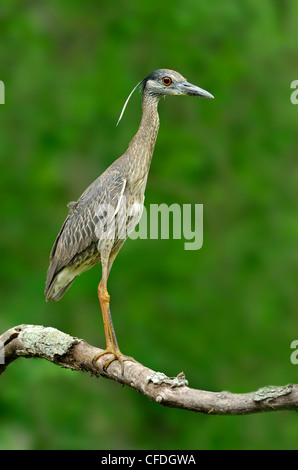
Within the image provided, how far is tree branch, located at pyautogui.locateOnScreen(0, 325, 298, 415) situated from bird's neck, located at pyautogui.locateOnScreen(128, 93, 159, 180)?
45.3 inches

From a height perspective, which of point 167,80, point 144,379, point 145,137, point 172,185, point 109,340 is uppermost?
point 172,185

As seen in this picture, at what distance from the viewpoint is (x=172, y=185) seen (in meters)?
8.20

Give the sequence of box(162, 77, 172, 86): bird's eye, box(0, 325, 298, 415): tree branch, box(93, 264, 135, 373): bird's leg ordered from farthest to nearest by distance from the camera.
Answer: box(162, 77, 172, 86): bird's eye → box(93, 264, 135, 373): bird's leg → box(0, 325, 298, 415): tree branch

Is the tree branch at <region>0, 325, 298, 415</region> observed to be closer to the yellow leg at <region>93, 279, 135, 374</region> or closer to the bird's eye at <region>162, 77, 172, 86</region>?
the yellow leg at <region>93, 279, 135, 374</region>

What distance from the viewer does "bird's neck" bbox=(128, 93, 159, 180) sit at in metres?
4.34

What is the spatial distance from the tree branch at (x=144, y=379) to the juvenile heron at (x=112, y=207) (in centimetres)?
21

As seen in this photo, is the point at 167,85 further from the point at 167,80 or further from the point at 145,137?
the point at 145,137

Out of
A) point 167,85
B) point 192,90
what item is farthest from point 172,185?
A: point 192,90

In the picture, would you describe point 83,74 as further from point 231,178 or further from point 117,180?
point 117,180

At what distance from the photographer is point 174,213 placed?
721 centimetres

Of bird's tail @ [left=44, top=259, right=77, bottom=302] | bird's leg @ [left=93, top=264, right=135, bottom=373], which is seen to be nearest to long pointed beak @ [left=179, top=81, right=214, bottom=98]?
bird's leg @ [left=93, top=264, right=135, bottom=373]
